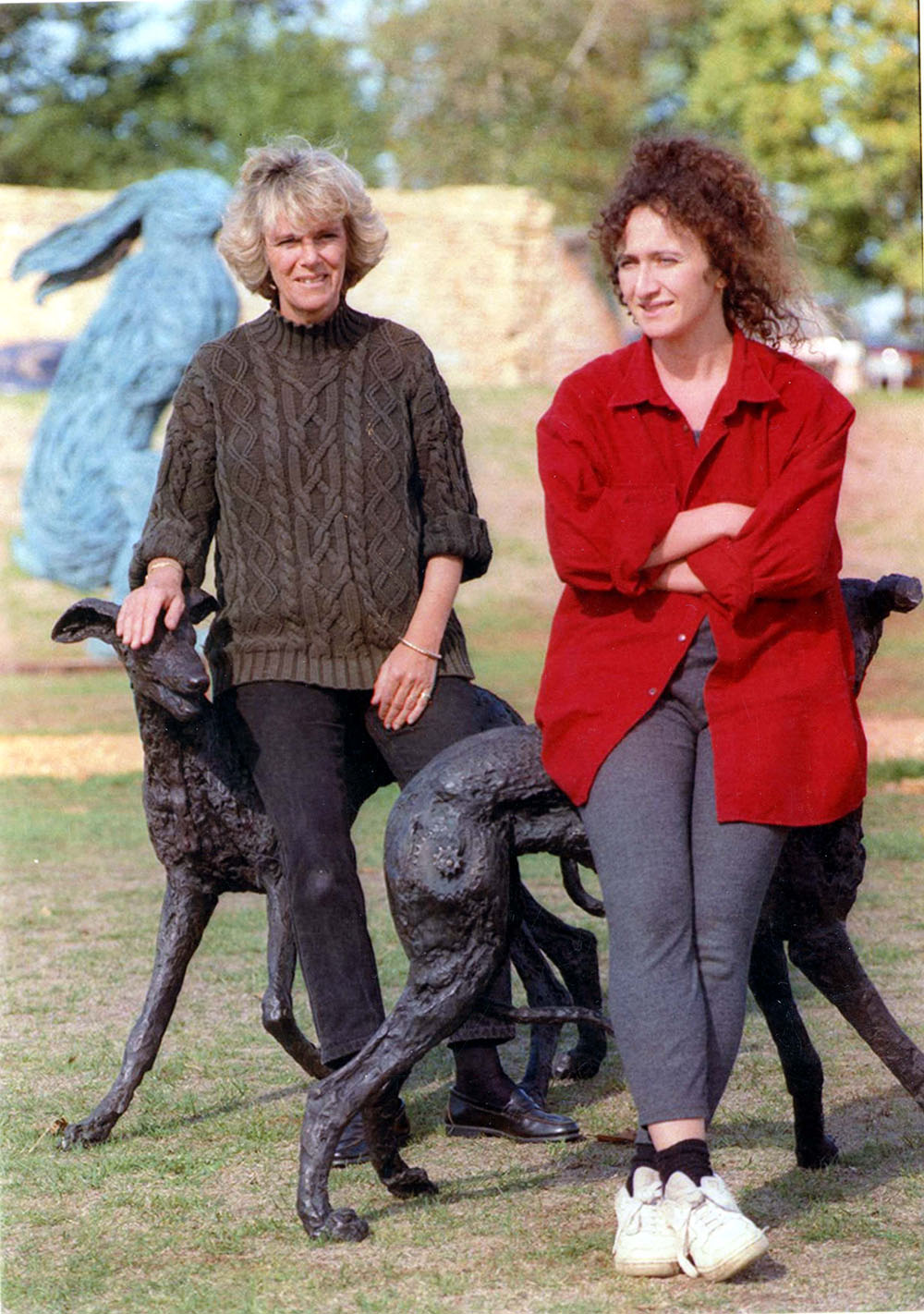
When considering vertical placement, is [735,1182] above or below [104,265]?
below

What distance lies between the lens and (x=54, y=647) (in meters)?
18.0

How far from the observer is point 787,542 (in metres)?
3.30

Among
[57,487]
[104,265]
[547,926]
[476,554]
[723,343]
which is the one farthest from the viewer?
[57,487]

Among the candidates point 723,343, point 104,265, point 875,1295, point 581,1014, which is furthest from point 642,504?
point 104,265

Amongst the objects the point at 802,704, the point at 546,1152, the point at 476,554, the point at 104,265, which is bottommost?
the point at 546,1152

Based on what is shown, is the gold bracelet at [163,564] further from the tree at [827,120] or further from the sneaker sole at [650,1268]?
the tree at [827,120]

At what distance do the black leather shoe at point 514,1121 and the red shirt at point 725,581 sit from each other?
1152mm

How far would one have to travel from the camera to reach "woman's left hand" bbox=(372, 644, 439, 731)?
399 centimetres

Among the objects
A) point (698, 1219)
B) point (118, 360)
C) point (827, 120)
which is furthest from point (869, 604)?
point (827, 120)

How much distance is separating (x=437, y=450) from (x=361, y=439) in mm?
195

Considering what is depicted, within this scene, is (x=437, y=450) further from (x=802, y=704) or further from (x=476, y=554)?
(x=802, y=704)

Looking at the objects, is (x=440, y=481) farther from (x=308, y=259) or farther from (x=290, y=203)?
(x=290, y=203)

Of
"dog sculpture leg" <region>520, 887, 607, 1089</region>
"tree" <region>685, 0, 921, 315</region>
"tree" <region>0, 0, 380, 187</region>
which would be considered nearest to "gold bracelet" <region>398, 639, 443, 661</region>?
"dog sculpture leg" <region>520, 887, 607, 1089</region>

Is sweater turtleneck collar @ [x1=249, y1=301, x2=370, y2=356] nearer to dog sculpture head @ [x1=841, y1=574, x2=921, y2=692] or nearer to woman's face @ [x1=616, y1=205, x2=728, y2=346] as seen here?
woman's face @ [x1=616, y1=205, x2=728, y2=346]
